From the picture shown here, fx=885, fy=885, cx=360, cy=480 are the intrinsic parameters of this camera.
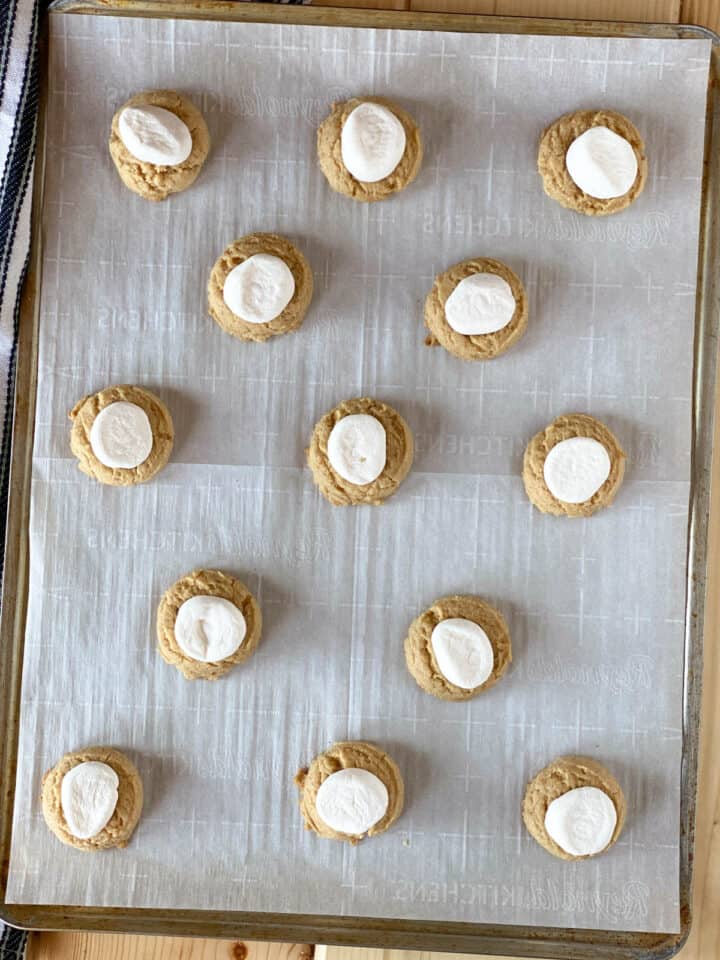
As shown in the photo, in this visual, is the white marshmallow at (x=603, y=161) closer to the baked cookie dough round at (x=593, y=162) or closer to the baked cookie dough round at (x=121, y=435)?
the baked cookie dough round at (x=593, y=162)

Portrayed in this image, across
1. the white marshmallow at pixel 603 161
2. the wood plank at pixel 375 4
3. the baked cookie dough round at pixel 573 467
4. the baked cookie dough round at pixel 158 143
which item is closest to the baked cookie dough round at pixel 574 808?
the baked cookie dough round at pixel 573 467

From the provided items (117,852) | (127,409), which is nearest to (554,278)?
(127,409)

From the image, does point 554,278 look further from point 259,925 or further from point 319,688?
point 259,925

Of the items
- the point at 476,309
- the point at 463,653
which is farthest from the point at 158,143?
the point at 463,653

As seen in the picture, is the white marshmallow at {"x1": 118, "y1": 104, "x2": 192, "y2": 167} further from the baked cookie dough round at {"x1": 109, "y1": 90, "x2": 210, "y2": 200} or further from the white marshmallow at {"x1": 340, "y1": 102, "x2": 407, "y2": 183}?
the white marshmallow at {"x1": 340, "y1": 102, "x2": 407, "y2": 183}

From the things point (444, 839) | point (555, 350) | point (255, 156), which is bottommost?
point (444, 839)
